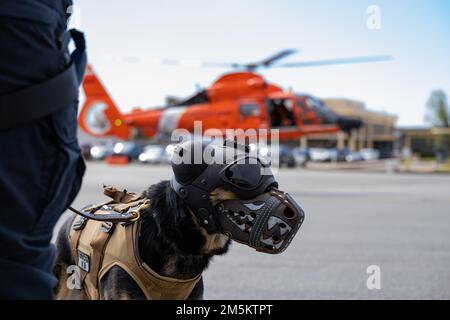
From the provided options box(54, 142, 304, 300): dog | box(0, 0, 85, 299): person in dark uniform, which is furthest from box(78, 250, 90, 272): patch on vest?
box(0, 0, 85, 299): person in dark uniform

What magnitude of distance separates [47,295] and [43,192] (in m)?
0.33

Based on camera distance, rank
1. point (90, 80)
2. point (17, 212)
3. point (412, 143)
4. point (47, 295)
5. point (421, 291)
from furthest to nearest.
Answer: point (412, 143) → point (90, 80) → point (421, 291) → point (47, 295) → point (17, 212)

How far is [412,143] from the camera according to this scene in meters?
76.1

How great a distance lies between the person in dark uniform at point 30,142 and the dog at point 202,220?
3.27 ft

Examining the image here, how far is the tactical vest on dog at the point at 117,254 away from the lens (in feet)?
7.88

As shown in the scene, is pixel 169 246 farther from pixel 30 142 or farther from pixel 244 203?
pixel 30 142

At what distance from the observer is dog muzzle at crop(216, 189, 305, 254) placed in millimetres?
2191

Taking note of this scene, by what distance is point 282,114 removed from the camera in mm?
19609

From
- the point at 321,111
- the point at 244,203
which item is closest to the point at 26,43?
the point at 244,203

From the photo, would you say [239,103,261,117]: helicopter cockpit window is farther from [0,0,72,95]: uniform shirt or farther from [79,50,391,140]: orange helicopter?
[0,0,72,95]: uniform shirt

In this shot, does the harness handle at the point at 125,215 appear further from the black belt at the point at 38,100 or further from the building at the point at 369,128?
the building at the point at 369,128

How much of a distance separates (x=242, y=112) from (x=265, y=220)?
16645mm

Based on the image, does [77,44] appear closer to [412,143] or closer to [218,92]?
[218,92]
